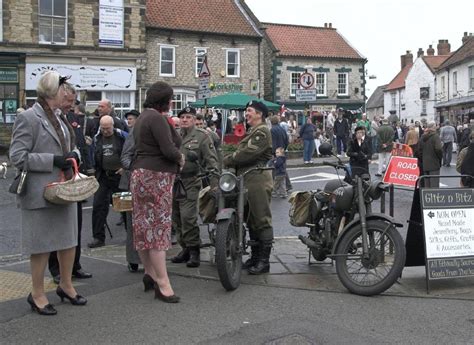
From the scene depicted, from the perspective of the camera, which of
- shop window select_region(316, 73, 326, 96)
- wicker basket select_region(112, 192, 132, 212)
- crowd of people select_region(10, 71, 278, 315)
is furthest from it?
shop window select_region(316, 73, 326, 96)

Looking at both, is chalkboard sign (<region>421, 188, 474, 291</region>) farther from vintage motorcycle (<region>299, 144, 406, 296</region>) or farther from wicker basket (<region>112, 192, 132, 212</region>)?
wicker basket (<region>112, 192, 132, 212</region>)

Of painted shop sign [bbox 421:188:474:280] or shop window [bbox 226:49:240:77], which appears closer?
painted shop sign [bbox 421:188:474:280]

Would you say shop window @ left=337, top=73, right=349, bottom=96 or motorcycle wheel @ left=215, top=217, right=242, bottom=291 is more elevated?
shop window @ left=337, top=73, right=349, bottom=96

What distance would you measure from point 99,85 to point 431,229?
24.6 metres

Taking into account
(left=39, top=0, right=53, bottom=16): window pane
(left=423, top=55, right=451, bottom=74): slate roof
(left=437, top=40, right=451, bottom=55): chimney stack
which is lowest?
(left=39, top=0, right=53, bottom=16): window pane

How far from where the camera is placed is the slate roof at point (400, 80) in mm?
60031

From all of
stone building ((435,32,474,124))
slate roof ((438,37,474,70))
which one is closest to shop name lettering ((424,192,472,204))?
stone building ((435,32,474,124))

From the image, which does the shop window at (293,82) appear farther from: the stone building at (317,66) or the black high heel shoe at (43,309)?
the black high heel shoe at (43,309)

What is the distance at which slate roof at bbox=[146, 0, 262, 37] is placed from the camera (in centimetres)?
3291

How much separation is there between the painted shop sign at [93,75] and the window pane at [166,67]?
3487 millimetres

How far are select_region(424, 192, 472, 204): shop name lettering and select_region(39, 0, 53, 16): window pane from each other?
974 inches

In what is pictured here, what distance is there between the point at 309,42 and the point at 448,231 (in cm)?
3987

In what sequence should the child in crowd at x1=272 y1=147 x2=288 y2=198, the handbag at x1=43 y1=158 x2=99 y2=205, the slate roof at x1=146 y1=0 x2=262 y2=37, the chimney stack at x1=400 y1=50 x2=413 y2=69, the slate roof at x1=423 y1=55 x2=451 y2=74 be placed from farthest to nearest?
the chimney stack at x1=400 y1=50 x2=413 y2=69 → the slate roof at x1=423 y1=55 x2=451 y2=74 → the slate roof at x1=146 y1=0 x2=262 y2=37 → the child in crowd at x1=272 y1=147 x2=288 y2=198 → the handbag at x1=43 y1=158 x2=99 y2=205

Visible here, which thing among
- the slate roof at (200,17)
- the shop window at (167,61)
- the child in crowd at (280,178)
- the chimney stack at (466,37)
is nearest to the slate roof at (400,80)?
the chimney stack at (466,37)
